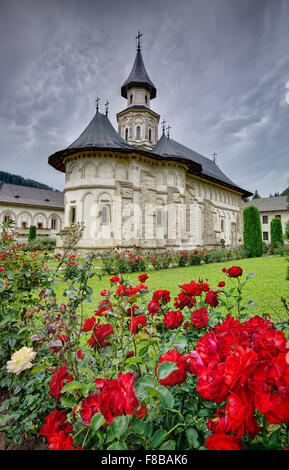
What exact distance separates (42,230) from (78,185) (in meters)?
20.7

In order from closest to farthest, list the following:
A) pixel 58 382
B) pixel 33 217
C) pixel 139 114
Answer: pixel 58 382 < pixel 139 114 < pixel 33 217

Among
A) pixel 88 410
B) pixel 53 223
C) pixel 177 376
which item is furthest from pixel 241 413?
pixel 53 223

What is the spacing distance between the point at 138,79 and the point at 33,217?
2421cm

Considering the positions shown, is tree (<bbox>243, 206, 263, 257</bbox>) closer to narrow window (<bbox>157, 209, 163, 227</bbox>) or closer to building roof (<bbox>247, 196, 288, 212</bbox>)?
narrow window (<bbox>157, 209, 163, 227</bbox>)

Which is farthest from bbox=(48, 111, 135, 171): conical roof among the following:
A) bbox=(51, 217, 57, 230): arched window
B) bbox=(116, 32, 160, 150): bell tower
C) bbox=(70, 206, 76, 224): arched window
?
bbox=(51, 217, 57, 230): arched window

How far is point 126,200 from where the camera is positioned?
55.2ft

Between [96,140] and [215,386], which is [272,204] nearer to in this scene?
[96,140]

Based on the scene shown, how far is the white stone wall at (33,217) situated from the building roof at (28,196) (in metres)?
0.72

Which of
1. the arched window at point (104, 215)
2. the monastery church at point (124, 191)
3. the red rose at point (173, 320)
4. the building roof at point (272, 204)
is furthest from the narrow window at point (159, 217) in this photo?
the building roof at point (272, 204)

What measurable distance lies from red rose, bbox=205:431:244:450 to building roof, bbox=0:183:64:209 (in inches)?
1516

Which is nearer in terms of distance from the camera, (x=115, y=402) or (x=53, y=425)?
(x=115, y=402)

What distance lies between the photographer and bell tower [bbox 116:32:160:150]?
26.4m

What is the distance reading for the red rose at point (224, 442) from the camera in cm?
62

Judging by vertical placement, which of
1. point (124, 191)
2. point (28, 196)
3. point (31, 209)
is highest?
point (28, 196)
